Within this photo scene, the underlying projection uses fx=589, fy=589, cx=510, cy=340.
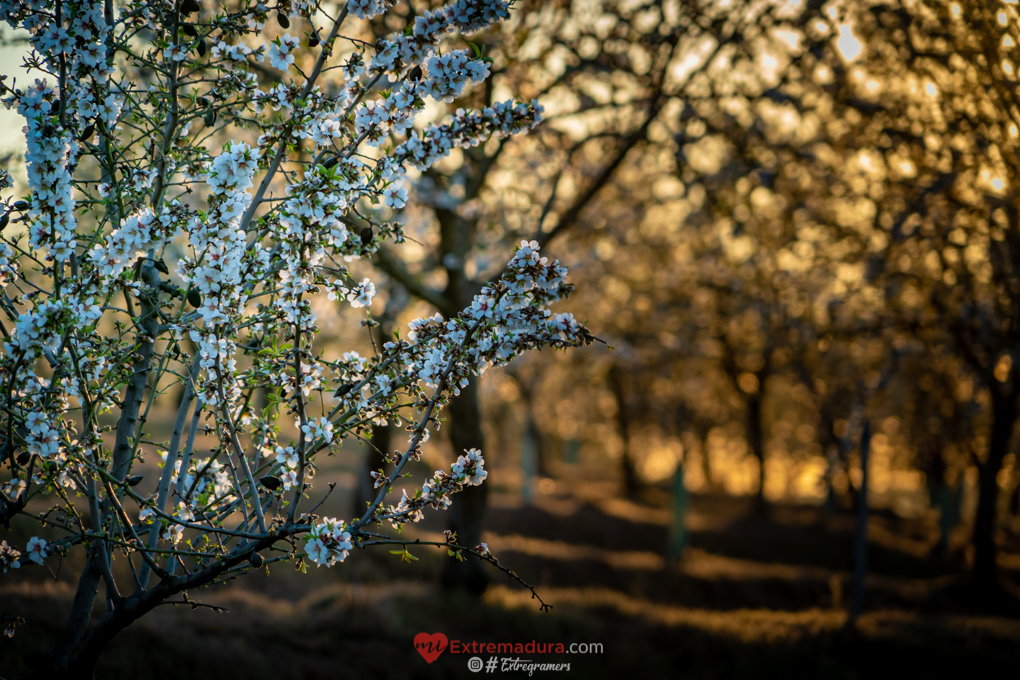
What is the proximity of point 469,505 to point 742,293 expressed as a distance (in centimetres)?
978

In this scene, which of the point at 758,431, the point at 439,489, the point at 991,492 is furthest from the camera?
the point at 758,431

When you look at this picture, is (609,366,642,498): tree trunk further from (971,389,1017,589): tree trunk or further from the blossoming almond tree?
the blossoming almond tree

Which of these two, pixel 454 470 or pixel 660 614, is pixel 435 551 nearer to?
pixel 660 614

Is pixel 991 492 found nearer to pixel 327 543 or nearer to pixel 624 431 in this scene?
pixel 327 543

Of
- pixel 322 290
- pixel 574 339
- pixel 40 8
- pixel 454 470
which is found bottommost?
pixel 454 470

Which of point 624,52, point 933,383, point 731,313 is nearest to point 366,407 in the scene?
point 624,52

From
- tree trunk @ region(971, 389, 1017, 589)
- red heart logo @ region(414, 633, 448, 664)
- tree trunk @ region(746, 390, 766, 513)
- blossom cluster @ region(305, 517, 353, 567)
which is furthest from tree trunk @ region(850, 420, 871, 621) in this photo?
tree trunk @ region(746, 390, 766, 513)

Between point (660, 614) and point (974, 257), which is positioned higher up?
point (974, 257)

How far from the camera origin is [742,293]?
568 inches

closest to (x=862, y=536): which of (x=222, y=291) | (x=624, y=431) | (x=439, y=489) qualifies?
(x=439, y=489)

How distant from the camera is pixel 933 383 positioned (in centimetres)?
1441

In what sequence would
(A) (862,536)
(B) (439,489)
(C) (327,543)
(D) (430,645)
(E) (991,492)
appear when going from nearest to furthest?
(C) (327,543), (B) (439,489), (D) (430,645), (A) (862,536), (E) (991,492)

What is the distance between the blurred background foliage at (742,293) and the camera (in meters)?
6.50

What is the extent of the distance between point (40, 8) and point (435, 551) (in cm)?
944
